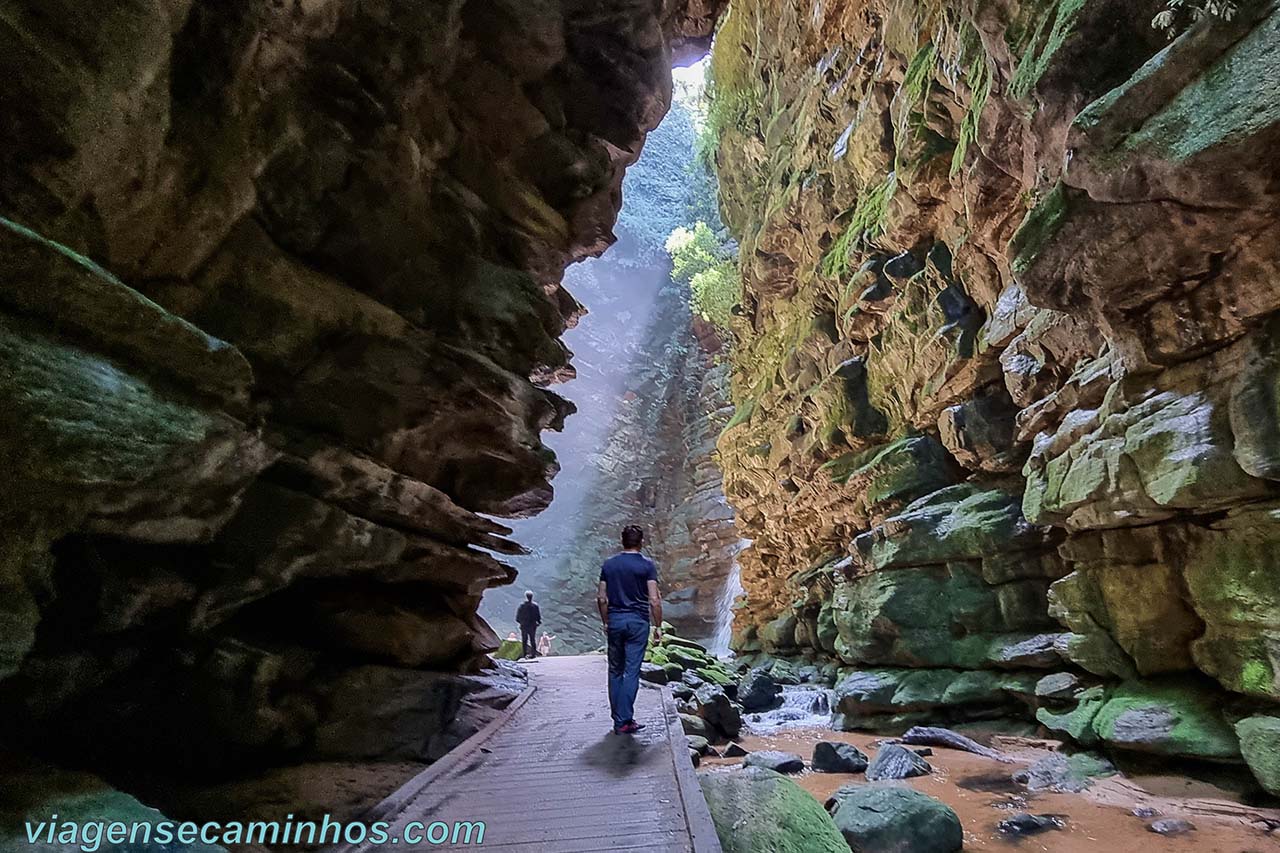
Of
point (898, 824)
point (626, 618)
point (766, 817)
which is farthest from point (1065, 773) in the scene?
point (626, 618)

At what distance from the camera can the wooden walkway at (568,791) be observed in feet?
13.1

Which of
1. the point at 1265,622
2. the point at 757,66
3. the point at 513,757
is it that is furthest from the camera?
the point at 757,66

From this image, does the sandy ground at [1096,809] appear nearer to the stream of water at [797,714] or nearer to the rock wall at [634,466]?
the stream of water at [797,714]

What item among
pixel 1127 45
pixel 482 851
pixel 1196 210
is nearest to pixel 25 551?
pixel 482 851

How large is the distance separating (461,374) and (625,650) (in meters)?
3.62

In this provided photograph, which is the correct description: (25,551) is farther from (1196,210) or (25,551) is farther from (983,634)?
(983,634)

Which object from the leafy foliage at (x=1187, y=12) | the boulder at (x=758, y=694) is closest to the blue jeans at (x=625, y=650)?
the leafy foliage at (x=1187, y=12)

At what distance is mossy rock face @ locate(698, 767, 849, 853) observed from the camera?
460 centimetres

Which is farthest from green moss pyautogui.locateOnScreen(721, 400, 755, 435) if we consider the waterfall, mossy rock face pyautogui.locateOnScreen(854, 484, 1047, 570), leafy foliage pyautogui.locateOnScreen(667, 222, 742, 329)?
mossy rock face pyautogui.locateOnScreen(854, 484, 1047, 570)

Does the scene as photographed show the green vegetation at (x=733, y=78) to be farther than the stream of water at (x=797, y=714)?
Yes

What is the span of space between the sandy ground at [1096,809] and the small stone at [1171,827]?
0.25 feet

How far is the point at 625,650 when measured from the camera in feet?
20.7

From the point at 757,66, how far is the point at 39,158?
967 inches

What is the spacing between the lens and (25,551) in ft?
11.0
